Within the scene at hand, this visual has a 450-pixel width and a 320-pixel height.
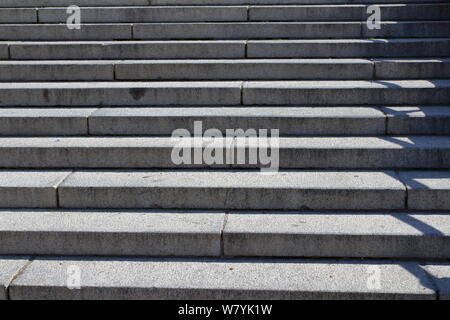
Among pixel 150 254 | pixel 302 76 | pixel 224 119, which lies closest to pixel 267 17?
pixel 302 76

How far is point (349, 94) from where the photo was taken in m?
5.46

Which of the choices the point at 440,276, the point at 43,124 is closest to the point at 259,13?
the point at 43,124

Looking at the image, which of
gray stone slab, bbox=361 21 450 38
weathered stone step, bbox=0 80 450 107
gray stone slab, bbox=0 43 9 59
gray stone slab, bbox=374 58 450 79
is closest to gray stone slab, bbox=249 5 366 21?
gray stone slab, bbox=361 21 450 38

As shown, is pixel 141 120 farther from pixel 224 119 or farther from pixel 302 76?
pixel 302 76

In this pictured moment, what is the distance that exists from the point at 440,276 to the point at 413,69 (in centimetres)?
265

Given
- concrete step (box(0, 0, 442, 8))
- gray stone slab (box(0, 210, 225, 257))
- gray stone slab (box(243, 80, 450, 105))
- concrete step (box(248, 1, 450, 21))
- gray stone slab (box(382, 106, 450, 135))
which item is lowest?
gray stone slab (box(0, 210, 225, 257))

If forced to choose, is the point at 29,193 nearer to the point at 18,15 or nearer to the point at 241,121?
the point at 241,121

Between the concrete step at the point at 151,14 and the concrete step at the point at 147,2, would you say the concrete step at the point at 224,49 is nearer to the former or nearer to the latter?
the concrete step at the point at 151,14

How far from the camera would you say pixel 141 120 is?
5191mm

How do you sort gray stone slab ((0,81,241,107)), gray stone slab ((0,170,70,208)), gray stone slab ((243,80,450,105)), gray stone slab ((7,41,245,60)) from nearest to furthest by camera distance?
gray stone slab ((0,170,70,208)) → gray stone slab ((243,80,450,105)) → gray stone slab ((0,81,241,107)) → gray stone slab ((7,41,245,60))

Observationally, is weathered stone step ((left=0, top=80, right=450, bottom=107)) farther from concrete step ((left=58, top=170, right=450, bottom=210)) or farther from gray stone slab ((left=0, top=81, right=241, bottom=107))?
concrete step ((left=58, top=170, right=450, bottom=210))

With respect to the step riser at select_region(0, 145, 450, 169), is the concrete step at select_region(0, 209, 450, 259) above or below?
below

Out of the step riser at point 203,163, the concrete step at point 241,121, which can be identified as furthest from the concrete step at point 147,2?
the step riser at point 203,163

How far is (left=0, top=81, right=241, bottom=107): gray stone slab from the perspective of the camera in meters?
5.56
